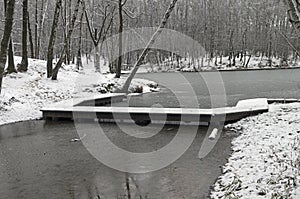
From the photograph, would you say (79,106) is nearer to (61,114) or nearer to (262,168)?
(61,114)

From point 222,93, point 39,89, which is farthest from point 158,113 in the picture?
point 222,93

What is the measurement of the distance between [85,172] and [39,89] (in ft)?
28.1

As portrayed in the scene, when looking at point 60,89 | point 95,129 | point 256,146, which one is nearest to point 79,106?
point 95,129

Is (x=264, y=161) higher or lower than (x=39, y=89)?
lower

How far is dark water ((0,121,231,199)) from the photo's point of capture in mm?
5512

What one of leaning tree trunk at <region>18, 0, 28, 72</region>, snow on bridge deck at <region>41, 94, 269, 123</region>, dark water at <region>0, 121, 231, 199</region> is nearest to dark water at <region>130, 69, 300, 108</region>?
snow on bridge deck at <region>41, 94, 269, 123</region>

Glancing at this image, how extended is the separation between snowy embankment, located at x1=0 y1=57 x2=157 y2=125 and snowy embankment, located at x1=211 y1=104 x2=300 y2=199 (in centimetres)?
689

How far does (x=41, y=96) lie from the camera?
13.8 meters

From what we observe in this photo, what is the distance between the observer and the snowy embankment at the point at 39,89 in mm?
11898

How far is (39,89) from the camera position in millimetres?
14273

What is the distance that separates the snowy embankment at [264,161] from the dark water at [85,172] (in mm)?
334

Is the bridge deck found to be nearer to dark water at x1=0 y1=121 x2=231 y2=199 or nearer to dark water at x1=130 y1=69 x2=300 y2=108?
dark water at x1=0 y1=121 x2=231 y2=199

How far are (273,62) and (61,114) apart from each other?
41597 mm

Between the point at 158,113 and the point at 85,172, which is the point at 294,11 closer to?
the point at 85,172
